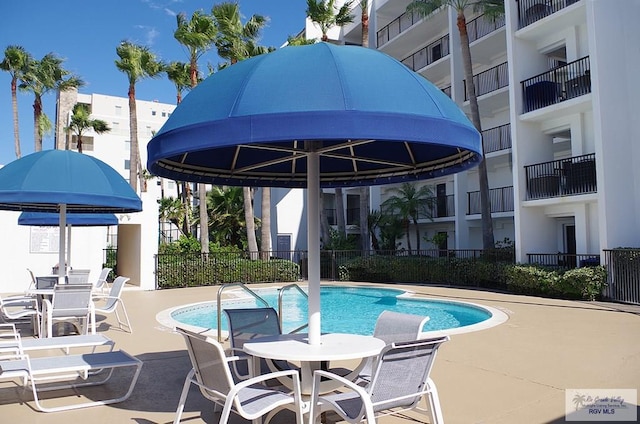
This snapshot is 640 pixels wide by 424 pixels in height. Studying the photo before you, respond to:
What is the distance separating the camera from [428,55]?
1121 inches

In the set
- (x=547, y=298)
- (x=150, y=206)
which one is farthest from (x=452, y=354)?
(x=150, y=206)

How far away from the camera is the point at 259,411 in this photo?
144 inches

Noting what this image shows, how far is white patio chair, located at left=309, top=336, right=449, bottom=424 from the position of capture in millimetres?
3584

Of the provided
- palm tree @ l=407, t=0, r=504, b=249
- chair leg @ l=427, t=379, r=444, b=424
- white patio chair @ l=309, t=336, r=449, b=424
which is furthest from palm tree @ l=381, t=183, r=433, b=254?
white patio chair @ l=309, t=336, r=449, b=424

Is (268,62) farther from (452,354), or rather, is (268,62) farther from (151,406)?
(452,354)

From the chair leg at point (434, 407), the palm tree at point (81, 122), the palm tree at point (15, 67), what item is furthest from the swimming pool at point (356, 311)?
the palm tree at point (15, 67)

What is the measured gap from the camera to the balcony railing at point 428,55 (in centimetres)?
2728

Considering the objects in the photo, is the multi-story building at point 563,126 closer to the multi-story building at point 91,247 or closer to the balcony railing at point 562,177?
the balcony railing at point 562,177

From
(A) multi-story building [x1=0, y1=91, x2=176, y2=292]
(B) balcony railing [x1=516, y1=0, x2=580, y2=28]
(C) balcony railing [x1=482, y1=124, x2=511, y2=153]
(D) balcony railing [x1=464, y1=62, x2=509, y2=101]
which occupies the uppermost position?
(B) balcony railing [x1=516, y1=0, x2=580, y2=28]

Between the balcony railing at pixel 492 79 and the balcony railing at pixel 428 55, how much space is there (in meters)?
3.52

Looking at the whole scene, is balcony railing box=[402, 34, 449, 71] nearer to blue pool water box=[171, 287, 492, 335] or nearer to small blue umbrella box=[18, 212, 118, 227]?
blue pool water box=[171, 287, 492, 335]

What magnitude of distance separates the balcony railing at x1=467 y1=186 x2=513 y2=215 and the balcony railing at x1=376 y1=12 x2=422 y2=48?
11017 millimetres

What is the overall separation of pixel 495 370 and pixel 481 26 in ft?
70.7

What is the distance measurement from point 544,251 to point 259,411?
16727mm
